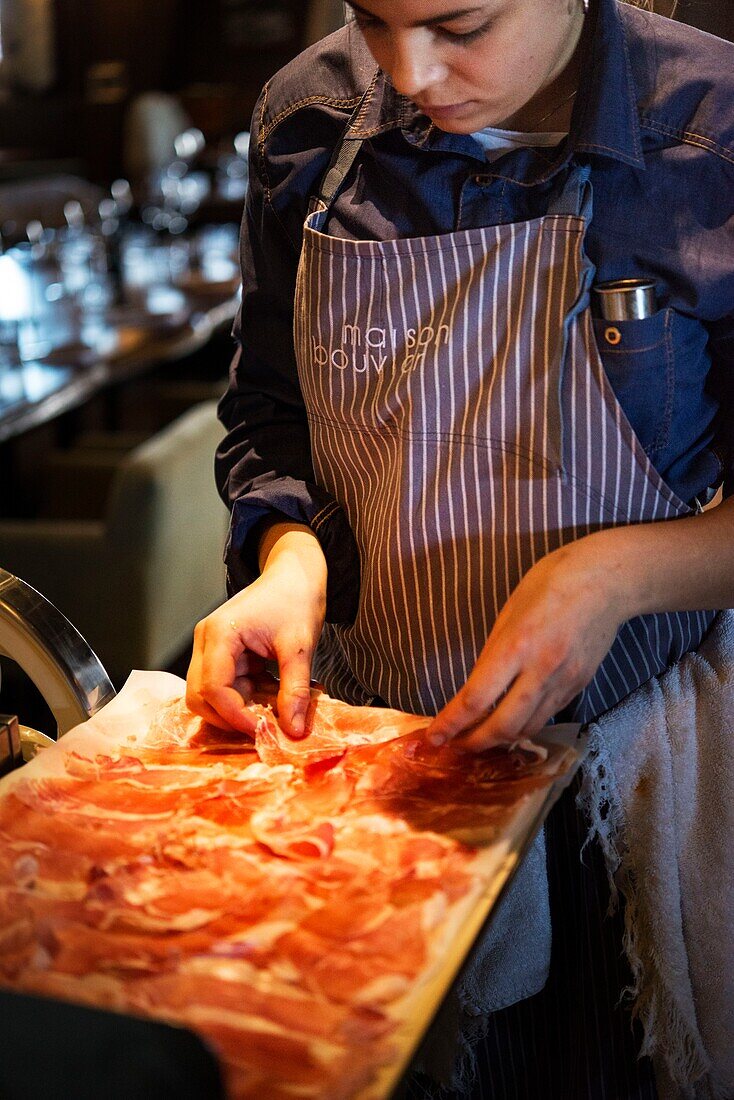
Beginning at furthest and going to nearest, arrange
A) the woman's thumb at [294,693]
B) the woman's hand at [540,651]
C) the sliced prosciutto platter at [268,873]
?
the woman's thumb at [294,693] < the woman's hand at [540,651] < the sliced prosciutto platter at [268,873]

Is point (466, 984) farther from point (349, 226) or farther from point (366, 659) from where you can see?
point (349, 226)

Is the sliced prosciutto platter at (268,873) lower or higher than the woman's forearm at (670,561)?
lower

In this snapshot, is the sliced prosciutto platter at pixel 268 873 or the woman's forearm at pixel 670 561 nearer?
the sliced prosciutto platter at pixel 268 873

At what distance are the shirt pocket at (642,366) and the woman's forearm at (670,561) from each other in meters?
0.10

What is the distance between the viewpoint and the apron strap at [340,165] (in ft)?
4.05

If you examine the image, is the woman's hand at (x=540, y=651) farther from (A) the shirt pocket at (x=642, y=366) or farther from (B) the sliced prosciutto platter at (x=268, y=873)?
(A) the shirt pocket at (x=642, y=366)

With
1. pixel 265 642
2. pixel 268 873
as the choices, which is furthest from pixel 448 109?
pixel 268 873

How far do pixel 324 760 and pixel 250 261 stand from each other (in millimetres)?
611

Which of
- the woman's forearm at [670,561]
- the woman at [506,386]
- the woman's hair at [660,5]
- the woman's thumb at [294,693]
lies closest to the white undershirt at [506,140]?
the woman at [506,386]

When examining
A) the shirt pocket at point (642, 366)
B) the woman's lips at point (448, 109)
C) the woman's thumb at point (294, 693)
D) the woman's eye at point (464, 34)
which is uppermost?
the woman's eye at point (464, 34)

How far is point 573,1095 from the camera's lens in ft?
3.96

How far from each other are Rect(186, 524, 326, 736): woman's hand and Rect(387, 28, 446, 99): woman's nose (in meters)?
0.47

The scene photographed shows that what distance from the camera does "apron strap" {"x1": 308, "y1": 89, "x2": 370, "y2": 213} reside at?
1233 millimetres

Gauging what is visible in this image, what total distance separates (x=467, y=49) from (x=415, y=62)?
5 cm
